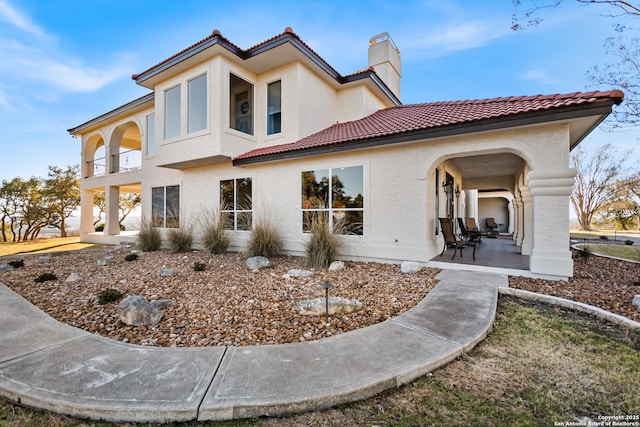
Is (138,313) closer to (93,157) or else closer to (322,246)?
(322,246)

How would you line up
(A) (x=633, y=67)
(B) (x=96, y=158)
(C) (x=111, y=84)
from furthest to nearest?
(B) (x=96, y=158)
(C) (x=111, y=84)
(A) (x=633, y=67)

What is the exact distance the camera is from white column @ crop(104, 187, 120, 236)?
1493cm

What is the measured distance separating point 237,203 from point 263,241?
2.62 metres

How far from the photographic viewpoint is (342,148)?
759 cm

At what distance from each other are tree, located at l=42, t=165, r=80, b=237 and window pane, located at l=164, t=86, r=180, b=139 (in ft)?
46.1

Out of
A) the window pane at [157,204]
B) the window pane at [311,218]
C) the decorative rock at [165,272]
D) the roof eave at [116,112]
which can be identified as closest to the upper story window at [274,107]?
the window pane at [311,218]

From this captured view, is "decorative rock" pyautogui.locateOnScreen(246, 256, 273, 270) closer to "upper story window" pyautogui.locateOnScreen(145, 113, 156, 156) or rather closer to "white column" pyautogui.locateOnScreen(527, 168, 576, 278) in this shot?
"white column" pyautogui.locateOnScreen(527, 168, 576, 278)

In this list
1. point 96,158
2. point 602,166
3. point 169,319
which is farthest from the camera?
point 602,166

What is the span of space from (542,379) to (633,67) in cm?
1241

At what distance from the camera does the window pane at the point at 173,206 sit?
11.9 metres

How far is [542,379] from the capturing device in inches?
96.5

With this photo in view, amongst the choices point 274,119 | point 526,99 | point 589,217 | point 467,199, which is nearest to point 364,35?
point 274,119

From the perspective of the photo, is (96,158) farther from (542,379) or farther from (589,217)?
(589,217)

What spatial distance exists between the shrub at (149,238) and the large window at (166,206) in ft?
2.77
